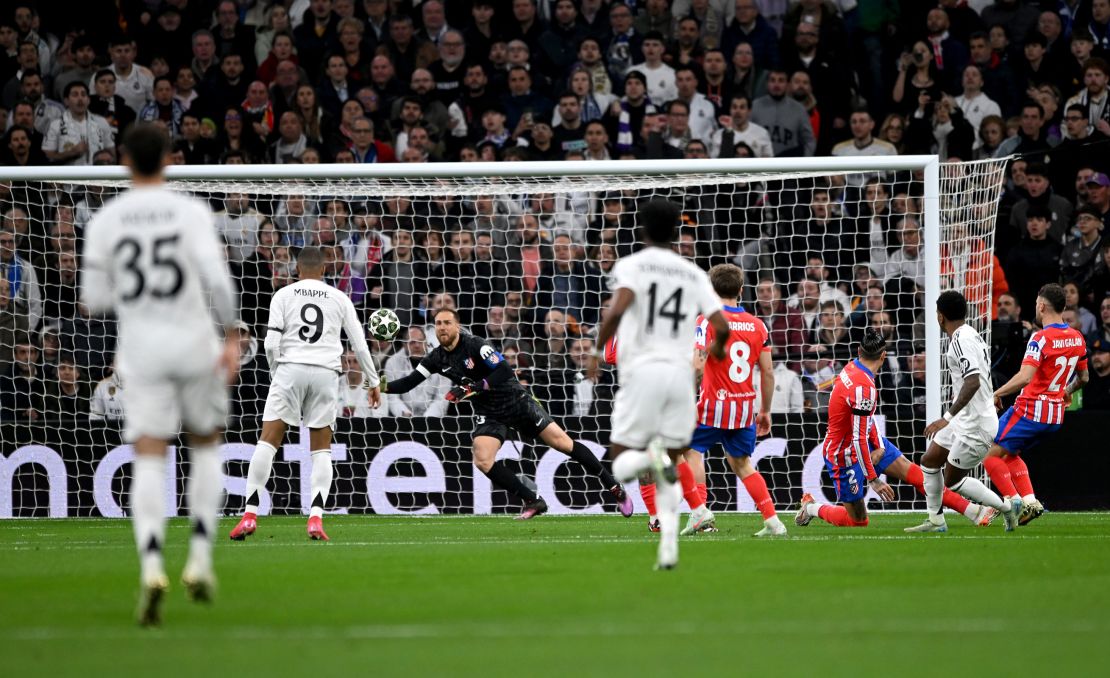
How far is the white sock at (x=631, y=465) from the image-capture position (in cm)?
823

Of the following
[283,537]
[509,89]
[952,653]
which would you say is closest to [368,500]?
[283,537]

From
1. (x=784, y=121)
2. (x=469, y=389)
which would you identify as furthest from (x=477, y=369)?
(x=784, y=121)

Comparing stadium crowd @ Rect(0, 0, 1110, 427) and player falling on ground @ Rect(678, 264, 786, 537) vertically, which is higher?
stadium crowd @ Rect(0, 0, 1110, 427)

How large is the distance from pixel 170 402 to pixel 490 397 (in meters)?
7.61

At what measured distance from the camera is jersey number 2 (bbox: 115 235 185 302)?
6.45 m

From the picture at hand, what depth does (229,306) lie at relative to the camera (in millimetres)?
6688

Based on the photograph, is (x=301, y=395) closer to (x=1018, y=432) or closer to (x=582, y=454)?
(x=582, y=454)

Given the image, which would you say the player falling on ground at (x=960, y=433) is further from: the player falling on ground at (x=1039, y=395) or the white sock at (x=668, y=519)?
the white sock at (x=668, y=519)

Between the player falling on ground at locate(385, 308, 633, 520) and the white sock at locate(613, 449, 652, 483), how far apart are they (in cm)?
575

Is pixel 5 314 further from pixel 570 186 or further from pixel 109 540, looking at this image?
pixel 570 186

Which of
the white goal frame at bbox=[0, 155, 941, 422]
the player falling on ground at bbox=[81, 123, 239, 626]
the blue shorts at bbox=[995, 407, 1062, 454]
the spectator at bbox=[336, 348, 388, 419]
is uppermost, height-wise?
the white goal frame at bbox=[0, 155, 941, 422]

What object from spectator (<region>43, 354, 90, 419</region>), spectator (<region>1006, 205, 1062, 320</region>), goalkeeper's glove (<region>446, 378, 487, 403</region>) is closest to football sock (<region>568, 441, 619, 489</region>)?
goalkeeper's glove (<region>446, 378, 487, 403</region>)

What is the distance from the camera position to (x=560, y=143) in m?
18.2

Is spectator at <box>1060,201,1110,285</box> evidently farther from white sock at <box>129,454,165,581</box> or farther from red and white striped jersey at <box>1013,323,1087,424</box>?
white sock at <box>129,454,165,581</box>
